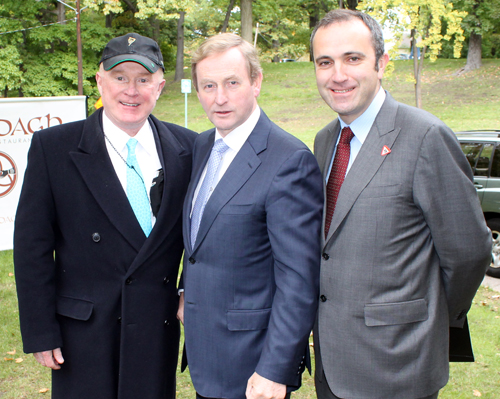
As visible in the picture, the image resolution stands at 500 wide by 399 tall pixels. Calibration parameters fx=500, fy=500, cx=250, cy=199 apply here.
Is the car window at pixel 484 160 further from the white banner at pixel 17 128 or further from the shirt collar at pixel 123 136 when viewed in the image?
the shirt collar at pixel 123 136

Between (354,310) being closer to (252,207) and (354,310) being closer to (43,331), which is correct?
(252,207)

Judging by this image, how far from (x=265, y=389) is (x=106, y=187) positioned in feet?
4.23

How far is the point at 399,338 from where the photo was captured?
228 cm

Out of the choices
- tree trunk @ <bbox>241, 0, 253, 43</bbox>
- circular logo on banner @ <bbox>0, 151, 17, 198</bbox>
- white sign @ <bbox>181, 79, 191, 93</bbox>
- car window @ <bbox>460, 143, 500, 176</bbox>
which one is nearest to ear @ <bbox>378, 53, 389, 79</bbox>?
circular logo on banner @ <bbox>0, 151, 17, 198</bbox>

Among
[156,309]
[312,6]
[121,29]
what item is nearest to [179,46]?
[121,29]

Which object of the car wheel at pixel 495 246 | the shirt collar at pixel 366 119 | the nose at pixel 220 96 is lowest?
the car wheel at pixel 495 246

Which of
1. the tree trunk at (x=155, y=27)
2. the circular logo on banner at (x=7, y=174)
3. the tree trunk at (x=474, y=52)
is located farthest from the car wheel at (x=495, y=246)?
the tree trunk at (x=155, y=27)

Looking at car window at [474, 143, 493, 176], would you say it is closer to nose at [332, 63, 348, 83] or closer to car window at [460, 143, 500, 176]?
car window at [460, 143, 500, 176]

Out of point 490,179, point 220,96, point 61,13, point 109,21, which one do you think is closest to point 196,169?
point 220,96

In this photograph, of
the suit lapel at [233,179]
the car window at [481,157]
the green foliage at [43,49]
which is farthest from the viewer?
the green foliage at [43,49]

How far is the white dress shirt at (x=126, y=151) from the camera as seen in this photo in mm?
2740

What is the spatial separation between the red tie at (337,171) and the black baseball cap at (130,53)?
113cm

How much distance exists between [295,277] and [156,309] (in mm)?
967

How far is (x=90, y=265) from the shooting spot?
8.63ft
